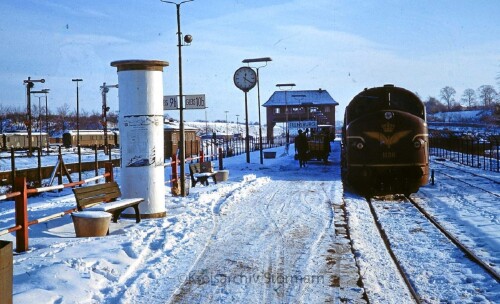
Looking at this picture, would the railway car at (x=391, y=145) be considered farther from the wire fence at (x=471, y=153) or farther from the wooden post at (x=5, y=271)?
the wooden post at (x=5, y=271)

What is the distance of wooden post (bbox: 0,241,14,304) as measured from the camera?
3.66 metres

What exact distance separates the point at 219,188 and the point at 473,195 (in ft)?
22.9

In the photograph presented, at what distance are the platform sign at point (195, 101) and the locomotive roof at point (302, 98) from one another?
243ft

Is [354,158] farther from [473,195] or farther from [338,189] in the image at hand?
[473,195]

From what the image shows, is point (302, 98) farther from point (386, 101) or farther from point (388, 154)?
point (388, 154)

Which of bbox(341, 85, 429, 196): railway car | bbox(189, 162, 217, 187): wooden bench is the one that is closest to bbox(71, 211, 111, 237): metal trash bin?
bbox(341, 85, 429, 196): railway car

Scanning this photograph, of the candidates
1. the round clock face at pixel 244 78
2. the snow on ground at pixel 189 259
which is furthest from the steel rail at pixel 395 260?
the round clock face at pixel 244 78

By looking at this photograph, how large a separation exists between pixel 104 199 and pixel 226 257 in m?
3.54

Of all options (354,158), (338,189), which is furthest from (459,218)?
(338,189)

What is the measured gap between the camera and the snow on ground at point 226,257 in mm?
5496

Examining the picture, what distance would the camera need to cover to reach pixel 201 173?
54.6 ft

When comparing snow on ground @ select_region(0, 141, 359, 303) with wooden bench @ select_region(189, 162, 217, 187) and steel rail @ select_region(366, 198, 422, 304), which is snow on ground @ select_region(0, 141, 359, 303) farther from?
wooden bench @ select_region(189, 162, 217, 187)

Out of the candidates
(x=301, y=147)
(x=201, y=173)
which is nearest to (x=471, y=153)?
(x=301, y=147)

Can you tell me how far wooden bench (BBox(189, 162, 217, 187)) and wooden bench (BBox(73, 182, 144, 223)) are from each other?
5.88 meters
